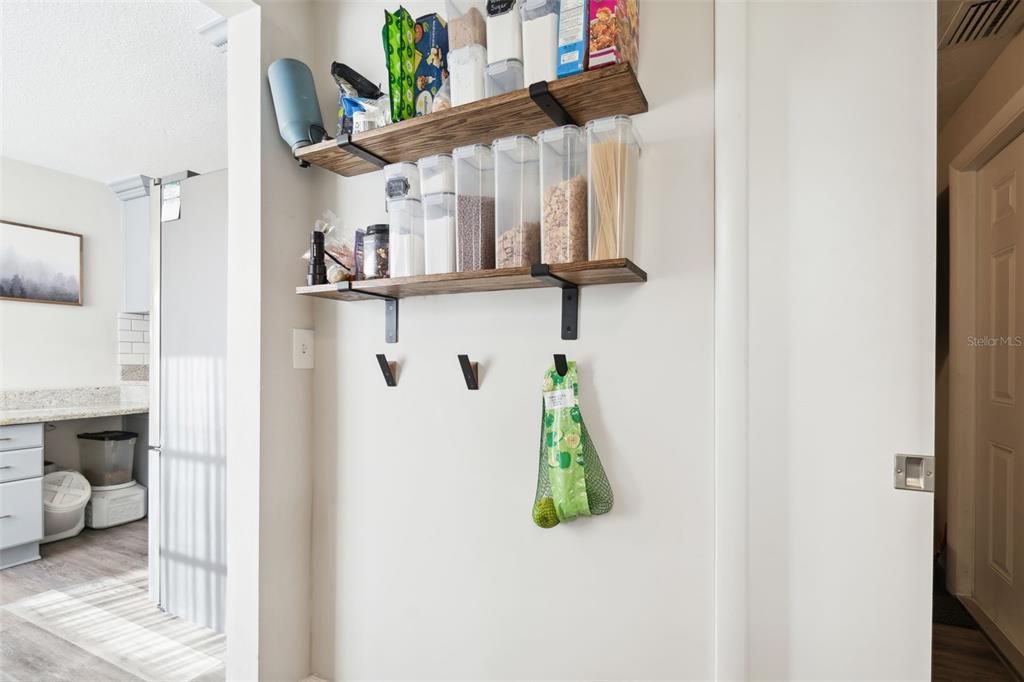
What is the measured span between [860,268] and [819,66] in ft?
1.46

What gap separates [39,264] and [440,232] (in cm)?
391

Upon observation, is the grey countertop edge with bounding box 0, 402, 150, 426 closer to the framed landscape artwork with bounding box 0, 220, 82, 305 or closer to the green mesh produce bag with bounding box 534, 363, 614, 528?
the framed landscape artwork with bounding box 0, 220, 82, 305

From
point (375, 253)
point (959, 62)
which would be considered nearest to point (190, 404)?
point (375, 253)

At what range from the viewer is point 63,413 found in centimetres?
341

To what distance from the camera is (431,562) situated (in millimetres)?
1558

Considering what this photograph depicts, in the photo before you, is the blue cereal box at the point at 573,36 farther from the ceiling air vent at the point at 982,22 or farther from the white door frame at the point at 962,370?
the white door frame at the point at 962,370

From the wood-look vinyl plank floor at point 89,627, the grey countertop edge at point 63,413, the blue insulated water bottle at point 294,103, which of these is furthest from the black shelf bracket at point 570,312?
the grey countertop edge at point 63,413

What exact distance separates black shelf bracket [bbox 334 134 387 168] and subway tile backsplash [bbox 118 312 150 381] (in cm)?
361

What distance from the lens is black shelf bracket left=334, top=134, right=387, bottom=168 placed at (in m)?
1.44

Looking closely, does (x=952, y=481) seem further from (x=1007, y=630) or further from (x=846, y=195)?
(x=846, y=195)

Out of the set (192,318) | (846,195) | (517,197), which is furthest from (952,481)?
(192,318)

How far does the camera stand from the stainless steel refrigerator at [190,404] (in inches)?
90.9

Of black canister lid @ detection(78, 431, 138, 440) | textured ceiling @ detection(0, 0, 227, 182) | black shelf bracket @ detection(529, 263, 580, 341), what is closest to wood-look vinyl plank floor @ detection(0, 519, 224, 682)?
black canister lid @ detection(78, 431, 138, 440)

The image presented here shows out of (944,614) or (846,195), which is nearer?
(846,195)
